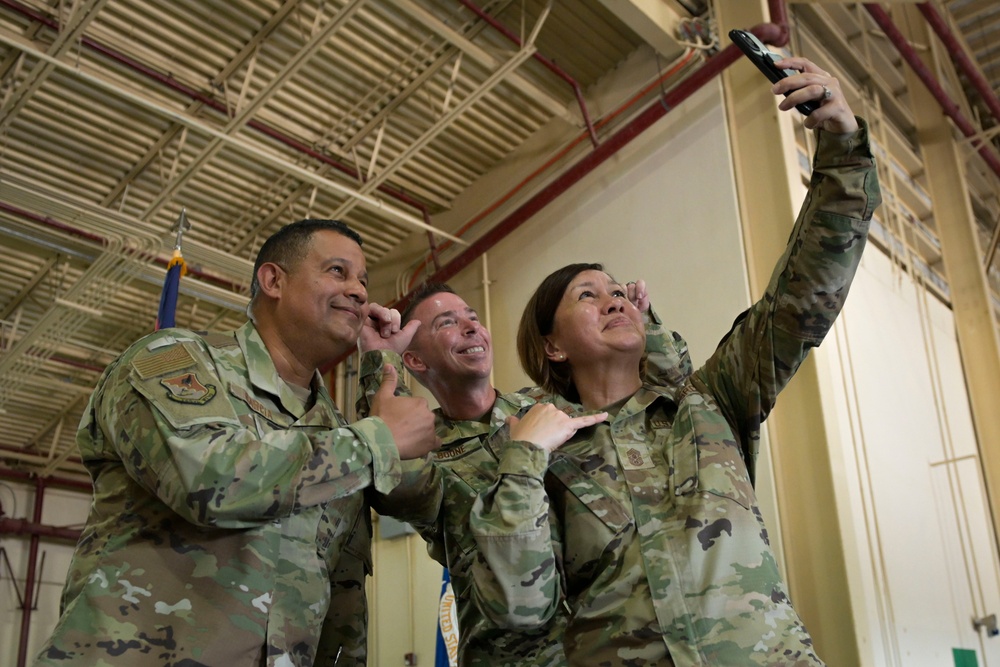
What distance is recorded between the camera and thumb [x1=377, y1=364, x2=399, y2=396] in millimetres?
2148

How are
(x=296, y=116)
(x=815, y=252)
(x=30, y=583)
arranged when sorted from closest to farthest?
(x=815, y=252) < (x=296, y=116) < (x=30, y=583)

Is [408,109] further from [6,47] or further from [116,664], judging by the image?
[116,664]

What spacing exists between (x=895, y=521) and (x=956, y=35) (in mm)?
4625

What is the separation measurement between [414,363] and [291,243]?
0.66 metres

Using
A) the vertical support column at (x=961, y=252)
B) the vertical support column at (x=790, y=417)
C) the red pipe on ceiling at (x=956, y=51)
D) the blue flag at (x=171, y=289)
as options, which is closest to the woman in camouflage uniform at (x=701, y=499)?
the vertical support column at (x=790, y=417)

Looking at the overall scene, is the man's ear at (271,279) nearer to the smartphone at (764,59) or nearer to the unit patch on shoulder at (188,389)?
the unit patch on shoulder at (188,389)

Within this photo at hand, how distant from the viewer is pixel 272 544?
198 cm

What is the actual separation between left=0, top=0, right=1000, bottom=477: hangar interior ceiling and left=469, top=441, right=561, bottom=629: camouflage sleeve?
4.43 meters

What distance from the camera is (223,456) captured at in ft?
5.72

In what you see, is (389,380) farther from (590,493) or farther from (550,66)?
(550,66)

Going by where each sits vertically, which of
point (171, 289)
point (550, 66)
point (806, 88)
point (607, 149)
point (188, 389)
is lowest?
point (188, 389)

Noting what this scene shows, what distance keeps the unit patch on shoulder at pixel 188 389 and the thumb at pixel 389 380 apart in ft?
1.30

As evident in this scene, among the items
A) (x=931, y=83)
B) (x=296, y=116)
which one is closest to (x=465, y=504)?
(x=296, y=116)

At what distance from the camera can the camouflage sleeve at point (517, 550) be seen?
1819mm
